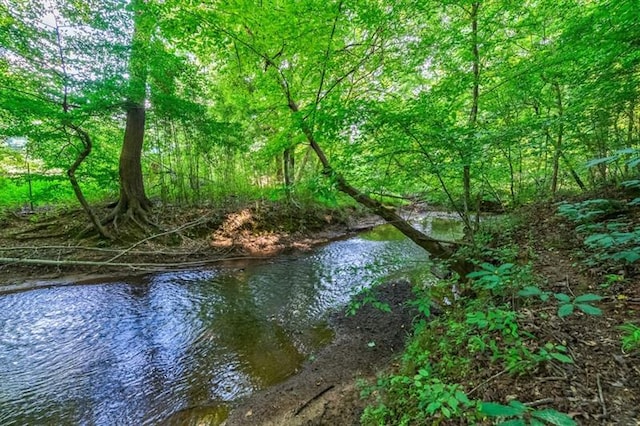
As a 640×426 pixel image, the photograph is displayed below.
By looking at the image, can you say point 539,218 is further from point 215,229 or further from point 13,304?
point 13,304

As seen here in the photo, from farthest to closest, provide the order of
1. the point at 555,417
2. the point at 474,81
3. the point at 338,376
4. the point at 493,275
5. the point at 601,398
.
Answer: the point at 474,81 < the point at 338,376 < the point at 493,275 < the point at 601,398 < the point at 555,417

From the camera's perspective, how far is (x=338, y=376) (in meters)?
2.91

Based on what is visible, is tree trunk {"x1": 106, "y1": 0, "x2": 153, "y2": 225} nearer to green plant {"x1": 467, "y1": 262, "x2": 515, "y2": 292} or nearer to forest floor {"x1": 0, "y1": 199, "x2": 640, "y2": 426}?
forest floor {"x1": 0, "y1": 199, "x2": 640, "y2": 426}

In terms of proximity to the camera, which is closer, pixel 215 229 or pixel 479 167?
pixel 479 167

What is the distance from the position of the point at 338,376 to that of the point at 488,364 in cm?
160

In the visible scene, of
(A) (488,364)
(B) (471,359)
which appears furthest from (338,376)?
(A) (488,364)

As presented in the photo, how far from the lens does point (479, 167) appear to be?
360 centimetres

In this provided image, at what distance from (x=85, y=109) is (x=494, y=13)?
7182mm

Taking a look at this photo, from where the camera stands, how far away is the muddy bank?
237cm

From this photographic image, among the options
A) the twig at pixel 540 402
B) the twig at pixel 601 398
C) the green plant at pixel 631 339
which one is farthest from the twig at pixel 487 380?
the green plant at pixel 631 339

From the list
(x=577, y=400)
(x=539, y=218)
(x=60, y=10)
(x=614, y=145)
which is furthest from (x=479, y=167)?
(x=60, y=10)

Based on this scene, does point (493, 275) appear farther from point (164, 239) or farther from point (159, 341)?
point (164, 239)

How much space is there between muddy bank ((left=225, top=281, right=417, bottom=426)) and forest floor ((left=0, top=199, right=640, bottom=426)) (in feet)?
0.04

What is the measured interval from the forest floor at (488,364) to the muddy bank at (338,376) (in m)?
0.01
